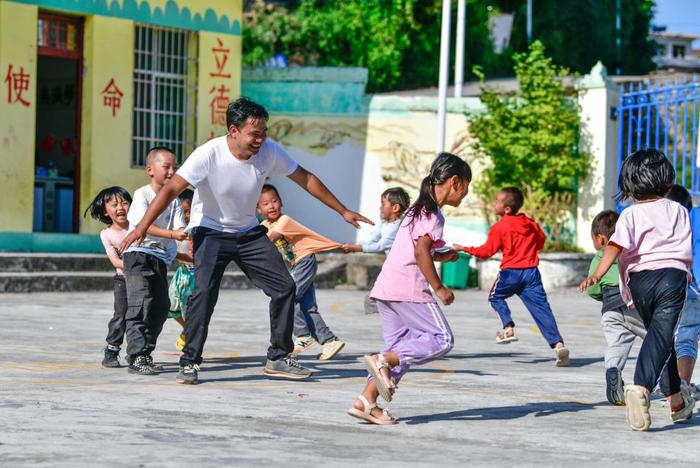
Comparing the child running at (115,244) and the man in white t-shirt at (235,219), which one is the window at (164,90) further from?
the man in white t-shirt at (235,219)

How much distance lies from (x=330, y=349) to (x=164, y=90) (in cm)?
1158

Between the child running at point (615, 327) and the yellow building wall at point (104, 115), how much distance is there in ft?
40.6

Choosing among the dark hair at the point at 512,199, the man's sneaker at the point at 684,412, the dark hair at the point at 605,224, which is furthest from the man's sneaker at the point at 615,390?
the dark hair at the point at 512,199

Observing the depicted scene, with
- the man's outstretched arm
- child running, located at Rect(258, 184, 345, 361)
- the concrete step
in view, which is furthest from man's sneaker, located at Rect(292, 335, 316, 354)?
the concrete step

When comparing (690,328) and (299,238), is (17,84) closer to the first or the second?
(299,238)

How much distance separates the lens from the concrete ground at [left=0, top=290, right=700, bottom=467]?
20.2ft

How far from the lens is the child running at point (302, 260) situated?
10.6 m

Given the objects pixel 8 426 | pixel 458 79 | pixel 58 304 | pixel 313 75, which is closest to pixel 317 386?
pixel 8 426

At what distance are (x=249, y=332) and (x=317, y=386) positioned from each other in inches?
167

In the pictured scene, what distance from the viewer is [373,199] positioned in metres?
22.5

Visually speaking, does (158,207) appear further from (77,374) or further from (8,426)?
(8,426)

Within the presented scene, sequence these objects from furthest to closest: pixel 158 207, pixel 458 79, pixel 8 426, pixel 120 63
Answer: pixel 458 79, pixel 120 63, pixel 158 207, pixel 8 426

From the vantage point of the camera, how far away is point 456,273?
20.9 meters

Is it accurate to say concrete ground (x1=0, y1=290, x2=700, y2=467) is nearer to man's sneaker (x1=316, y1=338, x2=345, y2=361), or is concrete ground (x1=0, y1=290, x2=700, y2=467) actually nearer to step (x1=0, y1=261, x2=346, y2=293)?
man's sneaker (x1=316, y1=338, x2=345, y2=361)
